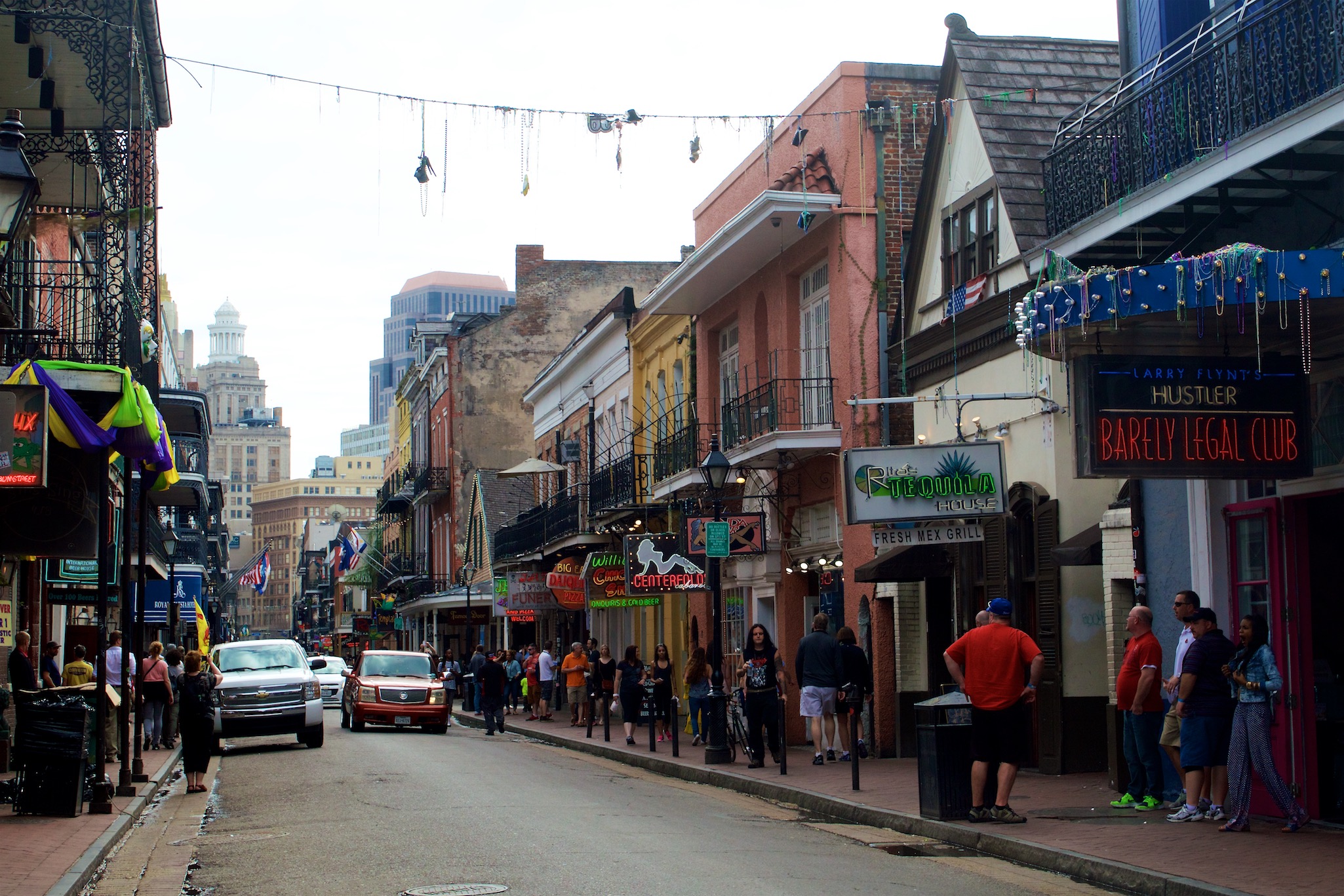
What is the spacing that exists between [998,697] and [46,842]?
7.16 metres

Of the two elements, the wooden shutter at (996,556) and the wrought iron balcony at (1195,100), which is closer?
the wrought iron balcony at (1195,100)

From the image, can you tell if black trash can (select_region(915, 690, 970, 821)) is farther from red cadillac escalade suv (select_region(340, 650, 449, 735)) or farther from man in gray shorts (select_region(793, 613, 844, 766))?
red cadillac escalade suv (select_region(340, 650, 449, 735))

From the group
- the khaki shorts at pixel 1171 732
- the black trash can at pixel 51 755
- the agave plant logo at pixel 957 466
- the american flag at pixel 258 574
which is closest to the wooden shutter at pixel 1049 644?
the agave plant logo at pixel 957 466

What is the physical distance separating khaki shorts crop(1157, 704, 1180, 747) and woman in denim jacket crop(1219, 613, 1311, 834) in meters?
0.99

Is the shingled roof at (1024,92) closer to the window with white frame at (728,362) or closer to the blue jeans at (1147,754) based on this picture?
the blue jeans at (1147,754)

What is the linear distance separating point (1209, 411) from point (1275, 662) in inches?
75.5

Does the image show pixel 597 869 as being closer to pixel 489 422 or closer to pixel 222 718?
pixel 222 718

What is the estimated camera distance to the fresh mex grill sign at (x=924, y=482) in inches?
643

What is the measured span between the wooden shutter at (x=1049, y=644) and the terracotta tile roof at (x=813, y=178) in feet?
22.7

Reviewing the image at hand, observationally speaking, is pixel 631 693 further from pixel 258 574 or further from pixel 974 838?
pixel 258 574

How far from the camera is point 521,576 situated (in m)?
39.4

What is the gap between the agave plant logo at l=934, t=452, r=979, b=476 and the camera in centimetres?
1641

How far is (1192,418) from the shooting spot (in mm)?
10859

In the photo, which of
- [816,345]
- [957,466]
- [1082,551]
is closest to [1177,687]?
[1082,551]
